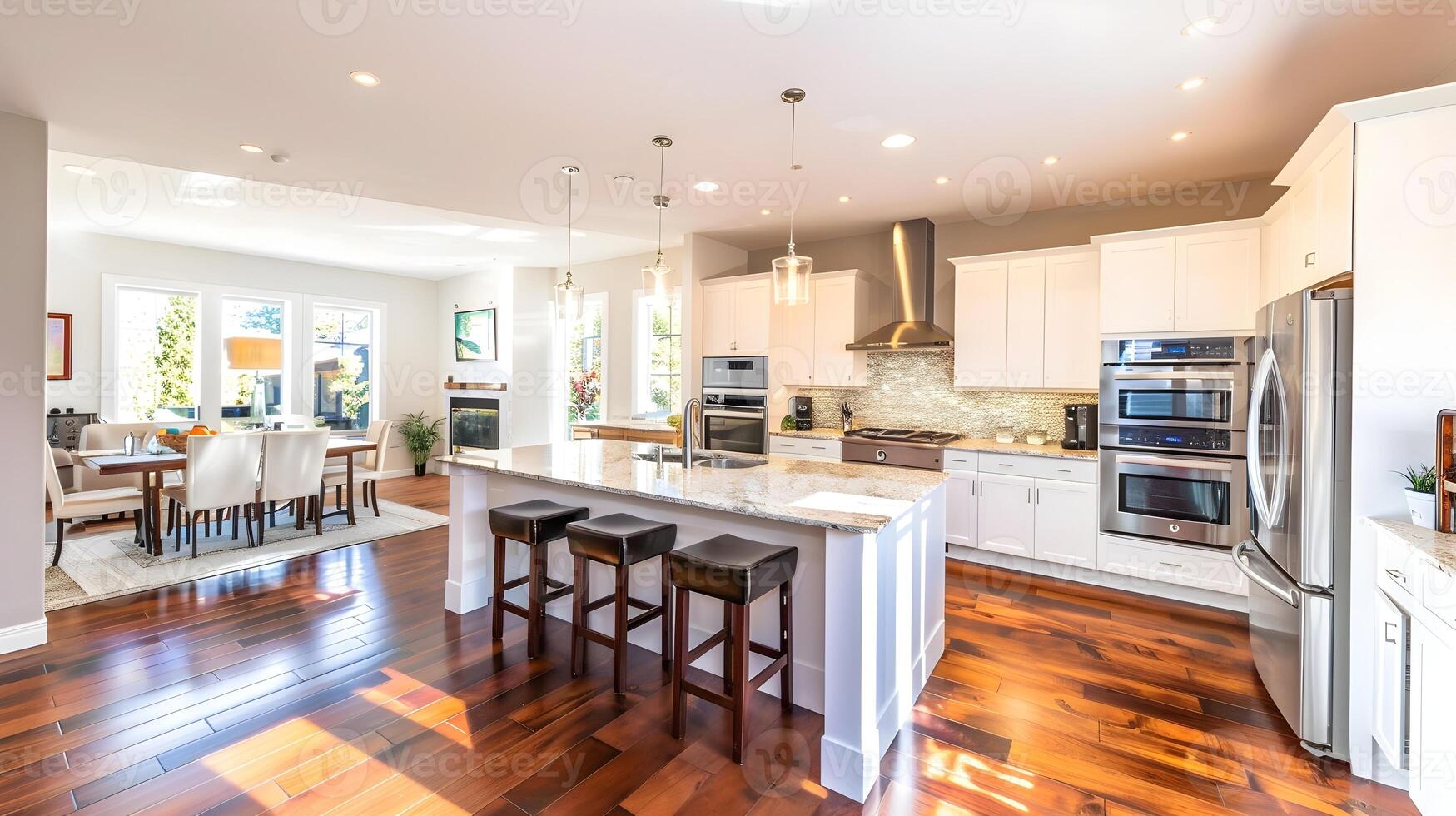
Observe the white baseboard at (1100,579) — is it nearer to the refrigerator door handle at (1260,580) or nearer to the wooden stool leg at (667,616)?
the refrigerator door handle at (1260,580)

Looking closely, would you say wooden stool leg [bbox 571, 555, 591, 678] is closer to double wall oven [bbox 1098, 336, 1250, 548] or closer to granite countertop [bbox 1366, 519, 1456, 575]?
granite countertop [bbox 1366, 519, 1456, 575]

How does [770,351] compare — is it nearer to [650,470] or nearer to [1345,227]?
[650,470]

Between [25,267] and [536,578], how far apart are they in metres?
2.77

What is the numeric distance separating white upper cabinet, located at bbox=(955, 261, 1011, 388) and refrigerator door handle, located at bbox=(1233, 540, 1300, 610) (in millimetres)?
1865

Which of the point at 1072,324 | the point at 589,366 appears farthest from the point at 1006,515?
the point at 589,366

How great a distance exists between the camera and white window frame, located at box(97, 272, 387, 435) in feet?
19.2

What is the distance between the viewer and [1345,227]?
212 cm

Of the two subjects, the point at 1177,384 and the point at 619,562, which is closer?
the point at 619,562

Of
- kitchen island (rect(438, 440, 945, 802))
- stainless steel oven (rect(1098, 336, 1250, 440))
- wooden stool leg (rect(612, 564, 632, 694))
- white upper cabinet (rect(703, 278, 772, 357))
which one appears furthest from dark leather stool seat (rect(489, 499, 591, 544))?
stainless steel oven (rect(1098, 336, 1250, 440))

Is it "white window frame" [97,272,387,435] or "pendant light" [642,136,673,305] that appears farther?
"white window frame" [97,272,387,435]

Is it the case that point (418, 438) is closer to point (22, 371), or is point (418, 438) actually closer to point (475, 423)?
point (475, 423)

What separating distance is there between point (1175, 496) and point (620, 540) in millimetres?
3250

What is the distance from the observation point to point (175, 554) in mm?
4348

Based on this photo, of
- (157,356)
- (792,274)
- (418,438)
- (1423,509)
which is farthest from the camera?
(418,438)
